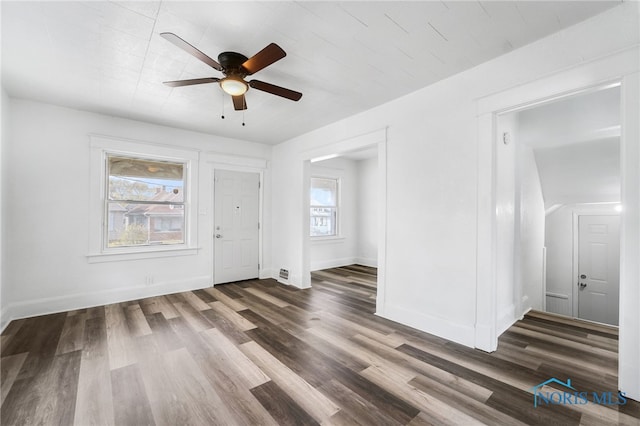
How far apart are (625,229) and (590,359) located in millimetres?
1328

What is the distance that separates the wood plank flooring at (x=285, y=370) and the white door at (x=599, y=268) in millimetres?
2240

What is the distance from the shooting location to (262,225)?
5555 mm

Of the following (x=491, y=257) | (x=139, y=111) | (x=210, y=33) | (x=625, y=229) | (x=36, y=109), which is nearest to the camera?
(x=625, y=229)

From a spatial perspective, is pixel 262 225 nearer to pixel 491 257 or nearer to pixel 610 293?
→ pixel 491 257

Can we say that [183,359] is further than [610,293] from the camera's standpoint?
No

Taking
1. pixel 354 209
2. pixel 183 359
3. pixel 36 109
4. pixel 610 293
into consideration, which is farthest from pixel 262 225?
pixel 610 293

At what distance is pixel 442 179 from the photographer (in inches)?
115

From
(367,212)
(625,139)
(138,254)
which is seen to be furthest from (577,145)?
(138,254)

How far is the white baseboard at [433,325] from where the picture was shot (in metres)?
2.71

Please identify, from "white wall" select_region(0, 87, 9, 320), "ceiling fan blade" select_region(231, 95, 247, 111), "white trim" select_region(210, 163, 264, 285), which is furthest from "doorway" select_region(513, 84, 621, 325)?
"white wall" select_region(0, 87, 9, 320)

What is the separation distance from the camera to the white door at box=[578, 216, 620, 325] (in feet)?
14.8

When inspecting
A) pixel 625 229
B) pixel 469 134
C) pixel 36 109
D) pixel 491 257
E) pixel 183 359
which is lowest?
pixel 183 359

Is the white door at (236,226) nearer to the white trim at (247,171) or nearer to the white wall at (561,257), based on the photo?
the white trim at (247,171)

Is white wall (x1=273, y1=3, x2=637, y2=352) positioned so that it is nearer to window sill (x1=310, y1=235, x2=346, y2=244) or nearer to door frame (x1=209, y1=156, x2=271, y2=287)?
door frame (x1=209, y1=156, x2=271, y2=287)
